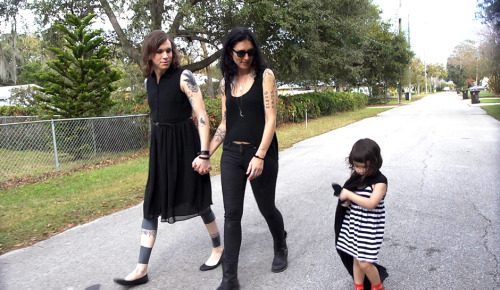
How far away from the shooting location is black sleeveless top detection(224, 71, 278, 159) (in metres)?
2.69

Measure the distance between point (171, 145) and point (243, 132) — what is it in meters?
0.59

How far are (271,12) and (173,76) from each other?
12.0m

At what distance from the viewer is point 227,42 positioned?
2.72 meters

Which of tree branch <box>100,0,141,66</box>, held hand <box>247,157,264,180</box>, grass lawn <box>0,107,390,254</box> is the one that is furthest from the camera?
tree branch <box>100,0,141,66</box>

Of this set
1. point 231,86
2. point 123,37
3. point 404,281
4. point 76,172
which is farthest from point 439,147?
point 123,37

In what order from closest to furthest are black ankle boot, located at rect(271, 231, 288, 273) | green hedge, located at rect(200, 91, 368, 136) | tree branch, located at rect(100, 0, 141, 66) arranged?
black ankle boot, located at rect(271, 231, 288, 273) < green hedge, located at rect(200, 91, 368, 136) < tree branch, located at rect(100, 0, 141, 66)

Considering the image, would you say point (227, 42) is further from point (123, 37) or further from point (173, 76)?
point (123, 37)

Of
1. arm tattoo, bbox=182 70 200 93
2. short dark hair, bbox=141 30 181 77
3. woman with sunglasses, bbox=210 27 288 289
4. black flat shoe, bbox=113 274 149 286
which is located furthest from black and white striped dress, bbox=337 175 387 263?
short dark hair, bbox=141 30 181 77

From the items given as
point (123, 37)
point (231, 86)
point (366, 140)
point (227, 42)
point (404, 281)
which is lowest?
point (404, 281)

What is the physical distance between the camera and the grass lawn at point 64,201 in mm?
4449

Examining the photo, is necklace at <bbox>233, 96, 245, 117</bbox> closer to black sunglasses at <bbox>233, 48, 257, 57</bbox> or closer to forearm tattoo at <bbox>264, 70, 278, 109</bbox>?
forearm tattoo at <bbox>264, 70, 278, 109</bbox>

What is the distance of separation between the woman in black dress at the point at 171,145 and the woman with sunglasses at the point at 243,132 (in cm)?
27

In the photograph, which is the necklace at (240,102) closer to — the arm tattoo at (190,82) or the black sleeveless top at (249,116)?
the black sleeveless top at (249,116)

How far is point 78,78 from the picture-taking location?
406 inches
